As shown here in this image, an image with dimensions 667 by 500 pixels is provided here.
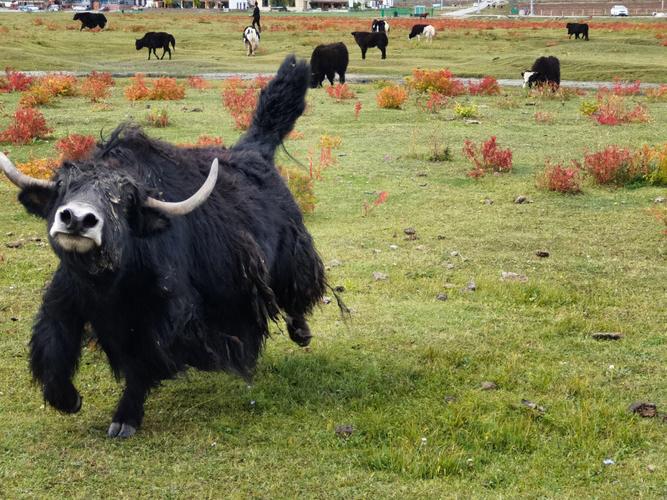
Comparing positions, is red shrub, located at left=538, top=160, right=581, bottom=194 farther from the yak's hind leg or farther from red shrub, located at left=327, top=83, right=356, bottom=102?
red shrub, located at left=327, top=83, right=356, bottom=102

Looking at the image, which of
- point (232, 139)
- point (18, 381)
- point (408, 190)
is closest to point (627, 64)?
point (232, 139)

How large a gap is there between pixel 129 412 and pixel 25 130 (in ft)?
32.1

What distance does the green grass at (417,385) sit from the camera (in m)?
4.24

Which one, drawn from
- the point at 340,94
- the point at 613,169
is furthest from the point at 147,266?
the point at 340,94

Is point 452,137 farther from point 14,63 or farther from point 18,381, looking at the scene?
point 14,63

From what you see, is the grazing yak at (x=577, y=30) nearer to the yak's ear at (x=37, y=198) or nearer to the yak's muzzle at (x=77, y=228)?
the yak's ear at (x=37, y=198)

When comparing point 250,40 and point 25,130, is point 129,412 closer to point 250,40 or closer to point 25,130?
point 25,130

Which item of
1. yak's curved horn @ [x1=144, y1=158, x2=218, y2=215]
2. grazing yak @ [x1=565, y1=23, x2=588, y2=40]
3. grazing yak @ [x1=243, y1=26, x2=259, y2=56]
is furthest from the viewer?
grazing yak @ [x1=565, y1=23, x2=588, y2=40]

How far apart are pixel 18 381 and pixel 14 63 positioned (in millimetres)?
26707

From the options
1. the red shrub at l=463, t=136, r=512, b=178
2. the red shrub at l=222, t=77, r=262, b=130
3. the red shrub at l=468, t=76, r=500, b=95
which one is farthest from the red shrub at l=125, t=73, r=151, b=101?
the red shrub at l=463, t=136, r=512, b=178

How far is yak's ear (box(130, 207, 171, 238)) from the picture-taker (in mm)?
4363

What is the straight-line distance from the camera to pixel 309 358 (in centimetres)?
577

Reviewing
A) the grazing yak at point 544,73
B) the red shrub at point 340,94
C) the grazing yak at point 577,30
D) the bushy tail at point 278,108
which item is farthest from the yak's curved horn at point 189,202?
the grazing yak at point 577,30

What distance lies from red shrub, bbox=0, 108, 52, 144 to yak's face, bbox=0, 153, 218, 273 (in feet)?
31.3
